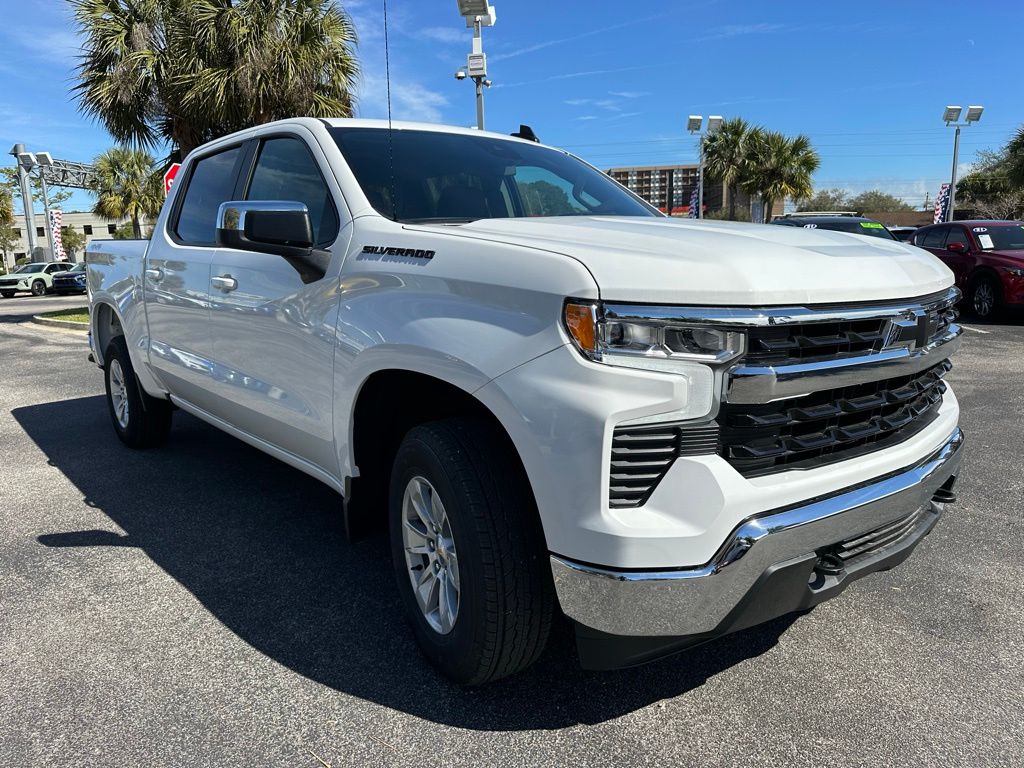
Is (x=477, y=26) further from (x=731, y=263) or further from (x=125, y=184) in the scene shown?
A: (x=125, y=184)

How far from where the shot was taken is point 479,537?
2141mm

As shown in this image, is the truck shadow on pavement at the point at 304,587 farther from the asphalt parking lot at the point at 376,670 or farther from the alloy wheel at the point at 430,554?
the alloy wheel at the point at 430,554

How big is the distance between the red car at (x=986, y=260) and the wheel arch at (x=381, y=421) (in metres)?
12.0

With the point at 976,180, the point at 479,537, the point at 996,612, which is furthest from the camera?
the point at 976,180

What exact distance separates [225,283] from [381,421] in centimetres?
125

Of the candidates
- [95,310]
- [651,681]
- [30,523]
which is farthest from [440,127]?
[95,310]

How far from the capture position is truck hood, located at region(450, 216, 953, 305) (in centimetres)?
191

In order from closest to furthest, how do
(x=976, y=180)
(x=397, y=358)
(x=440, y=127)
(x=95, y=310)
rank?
(x=397, y=358), (x=440, y=127), (x=95, y=310), (x=976, y=180)

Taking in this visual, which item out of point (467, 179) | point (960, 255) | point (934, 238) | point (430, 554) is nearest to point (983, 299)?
point (960, 255)

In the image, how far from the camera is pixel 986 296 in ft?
40.5

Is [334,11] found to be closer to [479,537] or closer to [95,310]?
[95,310]

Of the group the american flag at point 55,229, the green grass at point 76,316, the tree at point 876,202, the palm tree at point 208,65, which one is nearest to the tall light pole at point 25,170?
the american flag at point 55,229

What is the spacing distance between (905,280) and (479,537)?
142 cm

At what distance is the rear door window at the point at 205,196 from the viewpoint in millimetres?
3983
